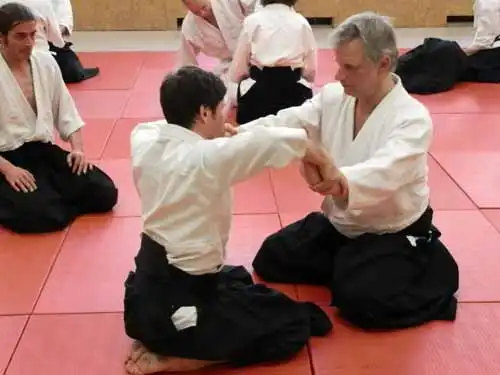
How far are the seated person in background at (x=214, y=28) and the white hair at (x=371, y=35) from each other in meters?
3.40

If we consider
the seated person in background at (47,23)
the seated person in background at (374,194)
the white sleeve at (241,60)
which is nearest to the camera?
the seated person in background at (374,194)

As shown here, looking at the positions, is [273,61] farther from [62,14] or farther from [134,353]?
[134,353]

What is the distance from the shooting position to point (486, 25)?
6.82 m

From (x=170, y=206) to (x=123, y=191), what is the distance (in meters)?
2.06

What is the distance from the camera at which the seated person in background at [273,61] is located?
5.47 meters

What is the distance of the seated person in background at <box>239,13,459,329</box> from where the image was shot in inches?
116

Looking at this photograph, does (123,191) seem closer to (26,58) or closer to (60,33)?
(26,58)

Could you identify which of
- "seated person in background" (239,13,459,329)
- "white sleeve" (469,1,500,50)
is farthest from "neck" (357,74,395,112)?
"white sleeve" (469,1,500,50)

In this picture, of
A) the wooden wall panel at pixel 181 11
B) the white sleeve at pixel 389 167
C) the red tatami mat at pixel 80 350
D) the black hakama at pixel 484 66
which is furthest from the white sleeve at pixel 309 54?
the wooden wall panel at pixel 181 11

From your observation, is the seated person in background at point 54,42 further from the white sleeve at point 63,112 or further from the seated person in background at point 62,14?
the white sleeve at point 63,112

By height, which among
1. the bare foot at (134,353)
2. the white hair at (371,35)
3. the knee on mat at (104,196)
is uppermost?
the white hair at (371,35)

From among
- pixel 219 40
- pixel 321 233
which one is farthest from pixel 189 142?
Answer: pixel 219 40

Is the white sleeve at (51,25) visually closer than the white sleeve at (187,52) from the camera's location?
Yes

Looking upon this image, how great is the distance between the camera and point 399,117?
9.85ft
